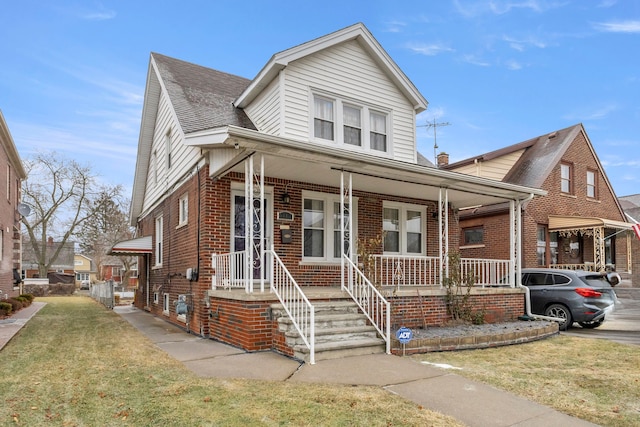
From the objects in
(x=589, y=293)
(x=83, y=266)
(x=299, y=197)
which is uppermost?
(x=299, y=197)

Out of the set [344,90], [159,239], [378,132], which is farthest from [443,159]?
[159,239]

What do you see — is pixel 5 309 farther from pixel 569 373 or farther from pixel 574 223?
pixel 574 223

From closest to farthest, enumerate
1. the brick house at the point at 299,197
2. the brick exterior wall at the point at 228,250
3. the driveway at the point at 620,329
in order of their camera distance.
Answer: the brick exterior wall at the point at 228,250
the brick house at the point at 299,197
the driveway at the point at 620,329

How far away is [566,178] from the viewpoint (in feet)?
59.2

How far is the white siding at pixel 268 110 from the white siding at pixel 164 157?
1820mm

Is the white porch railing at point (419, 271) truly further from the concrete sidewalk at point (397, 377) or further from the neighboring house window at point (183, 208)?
the neighboring house window at point (183, 208)

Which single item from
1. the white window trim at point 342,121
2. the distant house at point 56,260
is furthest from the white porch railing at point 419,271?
the distant house at point 56,260

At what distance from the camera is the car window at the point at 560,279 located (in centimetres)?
1089

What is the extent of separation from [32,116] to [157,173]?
19.4 m

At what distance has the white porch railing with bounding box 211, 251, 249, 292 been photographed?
820 cm

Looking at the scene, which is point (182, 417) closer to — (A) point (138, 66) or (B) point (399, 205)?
(B) point (399, 205)

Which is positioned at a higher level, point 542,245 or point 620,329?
point 542,245

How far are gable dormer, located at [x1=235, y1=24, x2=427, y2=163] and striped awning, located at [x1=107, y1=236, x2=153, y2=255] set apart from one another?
582 centimetres

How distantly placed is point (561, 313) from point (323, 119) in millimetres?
7511
